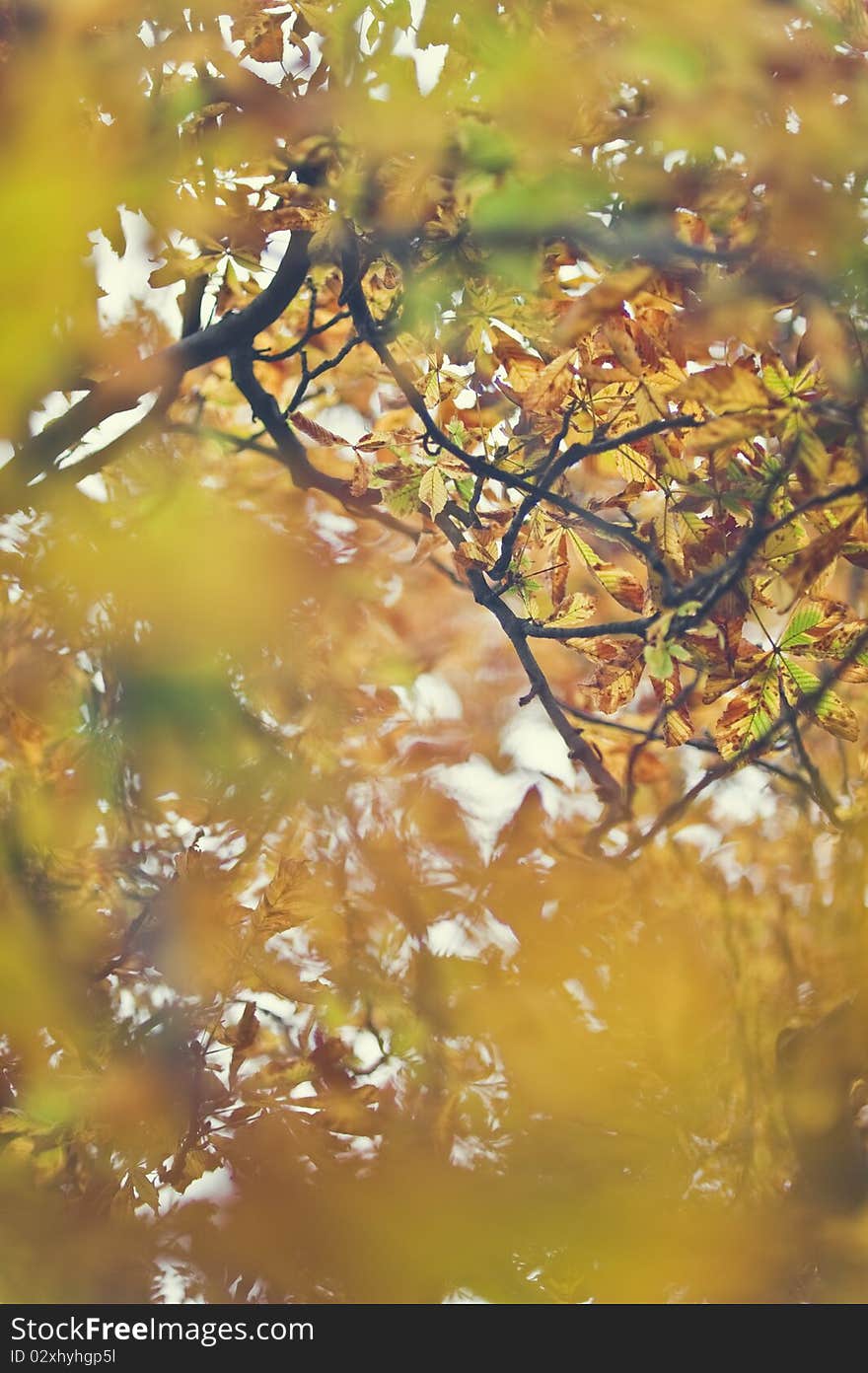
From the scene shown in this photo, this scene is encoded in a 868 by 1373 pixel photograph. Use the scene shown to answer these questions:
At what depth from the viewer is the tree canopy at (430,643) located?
1100 mm

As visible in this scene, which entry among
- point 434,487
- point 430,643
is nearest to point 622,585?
point 434,487

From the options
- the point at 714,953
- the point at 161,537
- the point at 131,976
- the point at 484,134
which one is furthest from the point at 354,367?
the point at 714,953

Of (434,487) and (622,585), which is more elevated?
(434,487)

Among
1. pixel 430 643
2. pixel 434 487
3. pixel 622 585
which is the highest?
pixel 430 643

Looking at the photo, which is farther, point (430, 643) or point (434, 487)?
point (430, 643)

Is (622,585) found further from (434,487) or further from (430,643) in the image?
(430,643)

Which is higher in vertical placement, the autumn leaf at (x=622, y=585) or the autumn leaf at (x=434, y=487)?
the autumn leaf at (x=434, y=487)

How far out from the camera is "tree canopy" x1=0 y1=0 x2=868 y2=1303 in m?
1.10

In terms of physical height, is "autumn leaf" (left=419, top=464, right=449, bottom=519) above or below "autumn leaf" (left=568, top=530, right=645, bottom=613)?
above

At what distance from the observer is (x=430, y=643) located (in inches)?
81.4

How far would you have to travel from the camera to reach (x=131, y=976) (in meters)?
1.62
